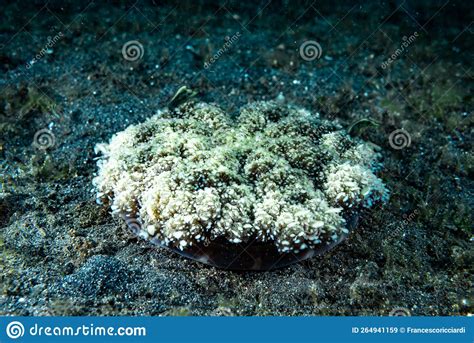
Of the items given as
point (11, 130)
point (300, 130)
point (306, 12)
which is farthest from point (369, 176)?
point (306, 12)

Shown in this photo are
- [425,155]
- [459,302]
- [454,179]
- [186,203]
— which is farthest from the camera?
[425,155]

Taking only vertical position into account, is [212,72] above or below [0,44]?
below

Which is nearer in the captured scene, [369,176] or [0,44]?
[369,176]

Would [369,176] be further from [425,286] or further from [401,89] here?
[401,89]

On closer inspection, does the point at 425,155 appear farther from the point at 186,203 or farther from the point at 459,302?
the point at 186,203

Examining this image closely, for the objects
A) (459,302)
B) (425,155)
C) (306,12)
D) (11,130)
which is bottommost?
(459,302)

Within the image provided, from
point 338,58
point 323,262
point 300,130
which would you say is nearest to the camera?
point 323,262

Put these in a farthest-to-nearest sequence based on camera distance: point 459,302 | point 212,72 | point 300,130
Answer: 1. point 212,72
2. point 300,130
3. point 459,302

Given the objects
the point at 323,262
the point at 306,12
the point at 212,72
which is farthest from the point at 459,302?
the point at 306,12

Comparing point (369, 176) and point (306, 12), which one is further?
point (306, 12)
